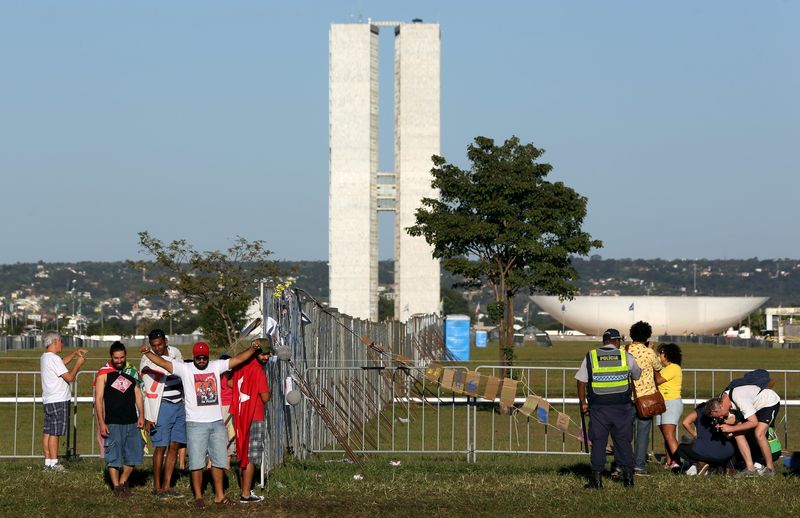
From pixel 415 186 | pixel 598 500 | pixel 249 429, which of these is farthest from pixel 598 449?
pixel 415 186

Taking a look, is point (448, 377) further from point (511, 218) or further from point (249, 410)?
point (511, 218)

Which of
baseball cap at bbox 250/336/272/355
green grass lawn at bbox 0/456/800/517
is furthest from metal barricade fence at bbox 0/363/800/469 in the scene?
green grass lawn at bbox 0/456/800/517

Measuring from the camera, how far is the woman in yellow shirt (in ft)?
50.1

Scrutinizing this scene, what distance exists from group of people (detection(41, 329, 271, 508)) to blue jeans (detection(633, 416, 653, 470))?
4.24m

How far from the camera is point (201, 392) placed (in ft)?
40.5

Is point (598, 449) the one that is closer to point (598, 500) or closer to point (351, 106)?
point (598, 500)

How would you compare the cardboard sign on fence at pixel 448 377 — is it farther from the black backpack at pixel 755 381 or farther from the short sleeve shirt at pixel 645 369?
the black backpack at pixel 755 381

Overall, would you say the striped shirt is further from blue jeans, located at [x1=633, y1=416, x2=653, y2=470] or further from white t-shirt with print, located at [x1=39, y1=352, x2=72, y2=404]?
blue jeans, located at [x1=633, y1=416, x2=653, y2=470]

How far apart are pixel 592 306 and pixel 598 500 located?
475 feet

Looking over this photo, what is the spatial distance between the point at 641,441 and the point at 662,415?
0.58 m

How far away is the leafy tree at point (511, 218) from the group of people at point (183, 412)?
22794 millimetres

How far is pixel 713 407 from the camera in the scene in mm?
14500

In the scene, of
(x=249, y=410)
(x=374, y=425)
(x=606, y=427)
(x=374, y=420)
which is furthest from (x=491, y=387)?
(x=374, y=420)

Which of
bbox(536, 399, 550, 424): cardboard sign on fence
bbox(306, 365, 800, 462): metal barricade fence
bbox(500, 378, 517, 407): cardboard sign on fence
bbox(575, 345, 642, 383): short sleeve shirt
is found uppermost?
bbox(575, 345, 642, 383): short sleeve shirt
